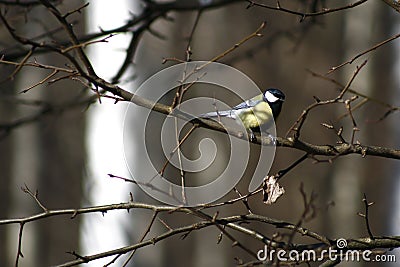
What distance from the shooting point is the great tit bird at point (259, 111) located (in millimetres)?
3318

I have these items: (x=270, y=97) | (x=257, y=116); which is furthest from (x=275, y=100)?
(x=257, y=116)

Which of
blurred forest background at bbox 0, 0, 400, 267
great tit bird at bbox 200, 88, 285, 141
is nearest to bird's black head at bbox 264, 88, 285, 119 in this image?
great tit bird at bbox 200, 88, 285, 141

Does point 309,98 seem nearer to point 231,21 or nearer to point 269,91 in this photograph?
point 231,21

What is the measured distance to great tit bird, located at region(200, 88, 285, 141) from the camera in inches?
131

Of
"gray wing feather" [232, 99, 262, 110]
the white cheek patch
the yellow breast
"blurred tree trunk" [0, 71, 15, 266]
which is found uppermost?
"blurred tree trunk" [0, 71, 15, 266]

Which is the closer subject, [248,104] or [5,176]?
[248,104]

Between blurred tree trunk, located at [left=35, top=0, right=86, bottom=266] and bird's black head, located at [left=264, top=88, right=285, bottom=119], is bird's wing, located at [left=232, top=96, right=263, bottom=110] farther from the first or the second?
blurred tree trunk, located at [left=35, top=0, right=86, bottom=266]

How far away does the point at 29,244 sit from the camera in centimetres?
862

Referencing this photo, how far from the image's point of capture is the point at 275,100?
11.5 feet

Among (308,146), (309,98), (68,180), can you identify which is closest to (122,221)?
(68,180)

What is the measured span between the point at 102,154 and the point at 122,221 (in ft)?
2.61

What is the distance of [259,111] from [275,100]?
145 millimetres

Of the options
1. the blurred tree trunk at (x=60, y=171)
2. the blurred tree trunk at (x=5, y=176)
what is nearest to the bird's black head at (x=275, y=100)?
the blurred tree trunk at (x=60, y=171)

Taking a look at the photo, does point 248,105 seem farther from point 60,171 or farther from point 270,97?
point 60,171
